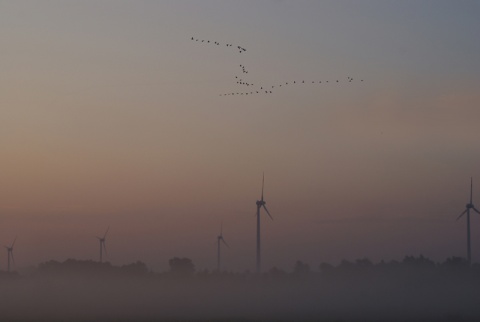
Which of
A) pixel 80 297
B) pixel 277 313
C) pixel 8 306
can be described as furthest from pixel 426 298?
pixel 8 306

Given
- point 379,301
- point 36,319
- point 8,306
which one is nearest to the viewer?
point 36,319

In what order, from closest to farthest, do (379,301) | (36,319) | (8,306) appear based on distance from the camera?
(36,319) → (8,306) → (379,301)

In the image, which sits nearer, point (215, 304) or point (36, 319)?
point (36, 319)

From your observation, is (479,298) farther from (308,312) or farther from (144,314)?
(144,314)

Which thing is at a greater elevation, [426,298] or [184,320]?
[426,298]

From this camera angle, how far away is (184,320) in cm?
13900

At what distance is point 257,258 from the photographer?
620ft

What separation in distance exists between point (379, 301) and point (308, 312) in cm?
3076

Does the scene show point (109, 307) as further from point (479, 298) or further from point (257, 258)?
point (479, 298)

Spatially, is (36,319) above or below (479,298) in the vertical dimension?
below

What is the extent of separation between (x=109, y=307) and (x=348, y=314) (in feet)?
114

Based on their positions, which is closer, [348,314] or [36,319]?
[36,319]

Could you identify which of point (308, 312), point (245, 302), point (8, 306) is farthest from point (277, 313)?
point (8, 306)

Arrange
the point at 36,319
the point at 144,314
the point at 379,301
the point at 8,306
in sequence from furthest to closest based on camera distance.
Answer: the point at 379,301, the point at 8,306, the point at 144,314, the point at 36,319
